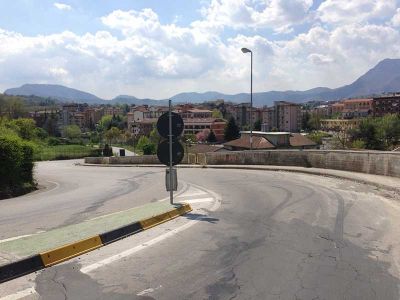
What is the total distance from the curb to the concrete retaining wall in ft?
43.7

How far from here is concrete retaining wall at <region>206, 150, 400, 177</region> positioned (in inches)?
834

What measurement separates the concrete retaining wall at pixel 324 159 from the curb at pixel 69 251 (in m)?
13.3

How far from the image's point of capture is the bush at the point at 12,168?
21.3m

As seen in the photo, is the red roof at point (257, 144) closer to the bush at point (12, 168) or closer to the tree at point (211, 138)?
the bush at point (12, 168)

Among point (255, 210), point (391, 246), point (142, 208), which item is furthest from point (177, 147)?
point (391, 246)

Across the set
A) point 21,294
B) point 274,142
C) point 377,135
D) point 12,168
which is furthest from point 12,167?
point 377,135

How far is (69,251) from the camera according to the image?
775 cm

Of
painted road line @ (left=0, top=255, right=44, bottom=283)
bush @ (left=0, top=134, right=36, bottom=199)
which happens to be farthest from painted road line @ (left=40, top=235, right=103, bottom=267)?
bush @ (left=0, top=134, right=36, bottom=199)

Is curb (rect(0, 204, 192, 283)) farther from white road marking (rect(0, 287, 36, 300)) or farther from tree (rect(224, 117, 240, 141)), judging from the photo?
tree (rect(224, 117, 240, 141))

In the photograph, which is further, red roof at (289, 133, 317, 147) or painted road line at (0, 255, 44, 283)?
red roof at (289, 133, 317, 147)

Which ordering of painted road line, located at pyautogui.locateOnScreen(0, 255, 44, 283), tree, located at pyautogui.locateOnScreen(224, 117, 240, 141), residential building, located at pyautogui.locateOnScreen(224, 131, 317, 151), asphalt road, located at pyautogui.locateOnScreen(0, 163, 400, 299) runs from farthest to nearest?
tree, located at pyautogui.locateOnScreen(224, 117, 240, 141) < residential building, located at pyautogui.locateOnScreen(224, 131, 317, 151) < painted road line, located at pyautogui.locateOnScreen(0, 255, 44, 283) < asphalt road, located at pyautogui.locateOnScreen(0, 163, 400, 299)

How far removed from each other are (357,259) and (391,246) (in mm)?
1439

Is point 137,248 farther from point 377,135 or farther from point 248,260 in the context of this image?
point 377,135

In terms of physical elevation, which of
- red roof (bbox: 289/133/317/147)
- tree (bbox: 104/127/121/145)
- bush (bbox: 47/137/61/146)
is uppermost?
red roof (bbox: 289/133/317/147)
